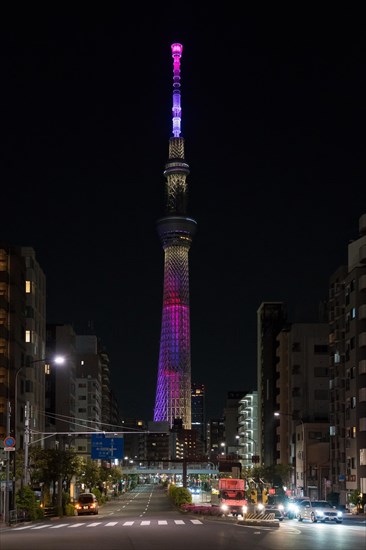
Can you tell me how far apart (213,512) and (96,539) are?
3270cm

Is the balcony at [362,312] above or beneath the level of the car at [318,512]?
above

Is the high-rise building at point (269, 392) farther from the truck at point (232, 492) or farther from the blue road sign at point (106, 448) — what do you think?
the truck at point (232, 492)

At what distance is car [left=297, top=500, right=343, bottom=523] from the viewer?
63.7 meters

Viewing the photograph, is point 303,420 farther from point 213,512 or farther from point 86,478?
point 213,512

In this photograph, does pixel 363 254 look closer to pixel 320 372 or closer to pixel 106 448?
pixel 106 448

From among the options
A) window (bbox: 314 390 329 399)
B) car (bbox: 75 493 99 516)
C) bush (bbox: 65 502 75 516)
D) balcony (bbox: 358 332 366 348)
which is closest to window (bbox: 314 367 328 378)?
window (bbox: 314 390 329 399)

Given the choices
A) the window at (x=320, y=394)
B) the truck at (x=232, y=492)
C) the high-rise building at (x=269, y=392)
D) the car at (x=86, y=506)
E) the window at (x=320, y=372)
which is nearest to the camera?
the car at (x=86, y=506)

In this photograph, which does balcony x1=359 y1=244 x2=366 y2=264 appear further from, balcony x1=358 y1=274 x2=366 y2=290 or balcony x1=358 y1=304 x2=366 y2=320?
balcony x1=358 y1=304 x2=366 y2=320

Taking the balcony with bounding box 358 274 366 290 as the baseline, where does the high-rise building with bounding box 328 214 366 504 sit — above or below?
below

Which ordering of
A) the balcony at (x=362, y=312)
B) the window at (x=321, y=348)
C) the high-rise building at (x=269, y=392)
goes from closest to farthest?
the balcony at (x=362, y=312) < the window at (x=321, y=348) < the high-rise building at (x=269, y=392)

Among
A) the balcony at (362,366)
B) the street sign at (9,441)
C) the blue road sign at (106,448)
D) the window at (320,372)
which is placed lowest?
the blue road sign at (106,448)

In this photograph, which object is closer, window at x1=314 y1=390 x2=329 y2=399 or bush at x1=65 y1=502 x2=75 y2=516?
bush at x1=65 y1=502 x2=75 y2=516

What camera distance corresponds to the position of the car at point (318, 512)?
209 ft

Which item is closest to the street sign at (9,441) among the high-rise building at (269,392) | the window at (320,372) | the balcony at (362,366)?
the balcony at (362,366)
